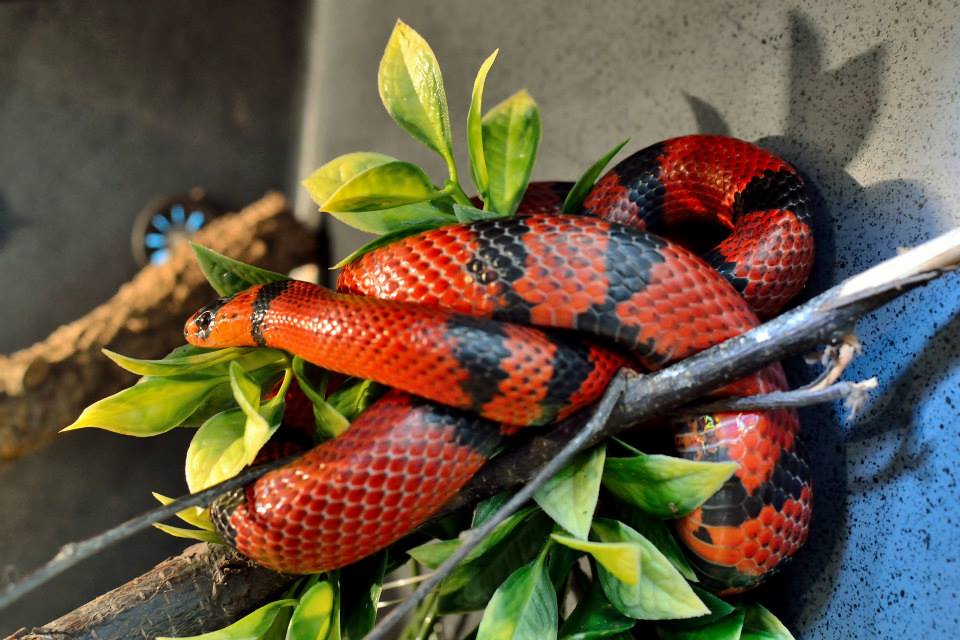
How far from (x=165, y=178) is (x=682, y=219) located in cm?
316

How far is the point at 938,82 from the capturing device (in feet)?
2.94

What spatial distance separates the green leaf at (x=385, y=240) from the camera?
98 cm

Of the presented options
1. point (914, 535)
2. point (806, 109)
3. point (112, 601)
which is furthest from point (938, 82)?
point (112, 601)

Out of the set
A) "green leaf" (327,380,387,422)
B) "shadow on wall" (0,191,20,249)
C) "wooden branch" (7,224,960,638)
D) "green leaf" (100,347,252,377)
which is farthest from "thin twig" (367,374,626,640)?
"shadow on wall" (0,191,20,249)

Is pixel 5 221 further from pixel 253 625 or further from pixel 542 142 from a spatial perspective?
pixel 253 625

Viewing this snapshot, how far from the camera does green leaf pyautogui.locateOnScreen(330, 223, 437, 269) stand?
3.22 ft

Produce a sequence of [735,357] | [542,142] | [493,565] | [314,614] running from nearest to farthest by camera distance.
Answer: [735,357], [314,614], [493,565], [542,142]

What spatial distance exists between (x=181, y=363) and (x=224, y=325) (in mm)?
76

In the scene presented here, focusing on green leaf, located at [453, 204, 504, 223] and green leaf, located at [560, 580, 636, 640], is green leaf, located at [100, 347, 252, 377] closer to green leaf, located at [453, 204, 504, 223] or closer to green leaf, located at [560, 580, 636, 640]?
green leaf, located at [453, 204, 504, 223]

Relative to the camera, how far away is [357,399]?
0.96 metres

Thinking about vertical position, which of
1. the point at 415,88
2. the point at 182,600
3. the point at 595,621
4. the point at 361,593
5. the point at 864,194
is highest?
the point at 415,88

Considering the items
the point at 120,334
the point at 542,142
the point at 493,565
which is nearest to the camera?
the point at 493,565

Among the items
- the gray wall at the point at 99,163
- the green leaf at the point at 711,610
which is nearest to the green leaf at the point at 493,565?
the green leaf at the point at 711,610

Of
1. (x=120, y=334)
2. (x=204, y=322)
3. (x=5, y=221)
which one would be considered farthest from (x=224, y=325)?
(x=5, y=221)
